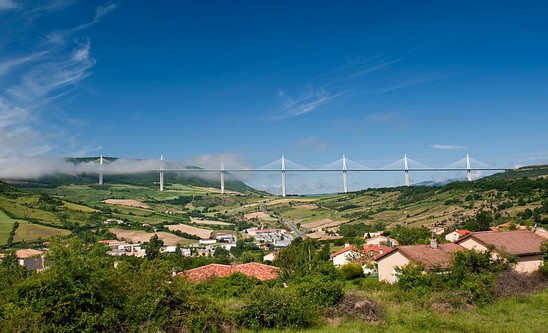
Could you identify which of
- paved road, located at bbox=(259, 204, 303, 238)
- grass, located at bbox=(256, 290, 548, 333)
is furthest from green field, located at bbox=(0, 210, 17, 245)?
grass, located at bbox=(256, 290, 548, 333)

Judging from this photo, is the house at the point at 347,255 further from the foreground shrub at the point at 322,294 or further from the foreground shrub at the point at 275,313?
the foreground shrub at the point at 275,313

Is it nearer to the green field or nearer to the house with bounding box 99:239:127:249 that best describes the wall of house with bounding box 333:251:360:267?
Result: the house with bounding box 99:239:127:249

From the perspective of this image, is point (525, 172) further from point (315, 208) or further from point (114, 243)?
point (114, 243)

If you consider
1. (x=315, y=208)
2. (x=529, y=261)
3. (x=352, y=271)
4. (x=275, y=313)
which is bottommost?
(x=352, y=271)

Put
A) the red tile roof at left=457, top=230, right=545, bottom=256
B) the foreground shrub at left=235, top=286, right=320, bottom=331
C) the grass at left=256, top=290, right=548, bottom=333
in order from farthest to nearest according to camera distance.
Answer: the red tile roof at left=457, top=230, right=545, bottom=256 → the foreground shrub at left=235, top=286, right=320, bottom=331 → the grass at left=256, top=290, right=548, bottom=333

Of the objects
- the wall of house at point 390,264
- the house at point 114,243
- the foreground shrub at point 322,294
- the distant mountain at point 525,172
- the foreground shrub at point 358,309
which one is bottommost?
the house at point 114,243

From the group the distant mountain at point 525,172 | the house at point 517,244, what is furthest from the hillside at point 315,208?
the house at point 517,244

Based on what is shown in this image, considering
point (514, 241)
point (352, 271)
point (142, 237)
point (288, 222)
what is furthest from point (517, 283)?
point (288, 222)
